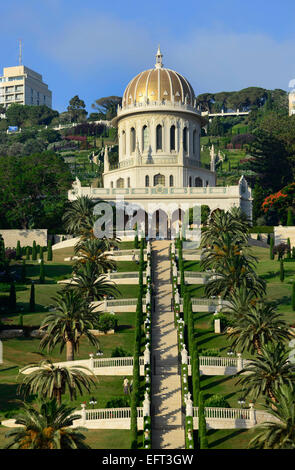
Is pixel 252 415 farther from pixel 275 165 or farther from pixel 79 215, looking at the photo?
pixel 275 165

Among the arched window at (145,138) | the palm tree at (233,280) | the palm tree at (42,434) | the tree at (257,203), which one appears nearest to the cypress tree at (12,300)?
the palm tree at (233,280)

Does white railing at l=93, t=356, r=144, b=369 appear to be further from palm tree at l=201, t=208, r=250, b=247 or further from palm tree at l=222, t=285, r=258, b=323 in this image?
palm tree at l=201, t=208, r=250, b=247

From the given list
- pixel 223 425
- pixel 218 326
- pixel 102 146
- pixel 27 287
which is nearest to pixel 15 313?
pixel 27 287

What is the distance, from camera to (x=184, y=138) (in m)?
111

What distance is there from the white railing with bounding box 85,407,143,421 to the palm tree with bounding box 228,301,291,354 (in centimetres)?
822

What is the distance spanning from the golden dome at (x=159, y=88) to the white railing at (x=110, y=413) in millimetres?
71591

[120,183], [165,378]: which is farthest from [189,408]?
[120,183]

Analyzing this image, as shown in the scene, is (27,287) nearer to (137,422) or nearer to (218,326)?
(218,326)

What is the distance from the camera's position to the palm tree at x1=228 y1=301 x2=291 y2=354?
155ft

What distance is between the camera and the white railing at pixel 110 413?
4331 cm

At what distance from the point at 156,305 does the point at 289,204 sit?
4228 cm

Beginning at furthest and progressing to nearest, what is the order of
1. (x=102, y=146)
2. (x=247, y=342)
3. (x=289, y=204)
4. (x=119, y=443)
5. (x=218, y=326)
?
(x=102, y=146) < (x=289, y=204) < (x=218, y=326) < (x=247, y=342) < (x=119, y=443)

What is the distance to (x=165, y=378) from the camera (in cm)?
4881

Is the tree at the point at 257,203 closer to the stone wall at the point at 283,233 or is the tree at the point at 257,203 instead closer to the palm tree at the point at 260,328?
the stone wall at the point at 283,233
